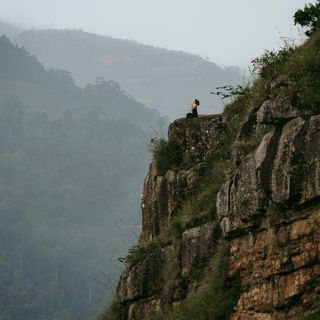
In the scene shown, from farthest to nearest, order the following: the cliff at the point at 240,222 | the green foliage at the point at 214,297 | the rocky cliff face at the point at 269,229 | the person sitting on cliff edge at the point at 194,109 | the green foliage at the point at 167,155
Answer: the person sitting on cliff edge at the point at 194,109 → the green foliage at the point at 167,155 → the green foliage at the point at 214,297 → the cliff at the point at 240,222 → the rocky cliff face at the point at 269,229

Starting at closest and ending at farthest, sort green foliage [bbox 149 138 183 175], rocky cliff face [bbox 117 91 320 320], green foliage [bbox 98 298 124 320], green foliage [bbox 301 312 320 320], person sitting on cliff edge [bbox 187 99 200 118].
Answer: green foliage [bbox 301 312 320 320] → rocky cliff face [bbox 117 91 320 320] → green foliage [bbox 98 298 124 320] → green foliage [bbox 149 138 183 175] → person sitting on cliff edge [bbox 187 99 200 118]

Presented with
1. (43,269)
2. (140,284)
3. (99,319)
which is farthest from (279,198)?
(43,269)

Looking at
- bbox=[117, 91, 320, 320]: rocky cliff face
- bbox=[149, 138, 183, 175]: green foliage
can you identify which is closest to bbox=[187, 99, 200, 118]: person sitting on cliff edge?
bbox=[149, 138, 183, 175]: green foliage

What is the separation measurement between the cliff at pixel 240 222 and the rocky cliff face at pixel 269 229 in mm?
17

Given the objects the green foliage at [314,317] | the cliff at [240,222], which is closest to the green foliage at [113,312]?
the cliff at [240,222]

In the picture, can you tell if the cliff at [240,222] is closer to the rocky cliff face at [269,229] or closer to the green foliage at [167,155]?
the rocky cliff face at [269,229]

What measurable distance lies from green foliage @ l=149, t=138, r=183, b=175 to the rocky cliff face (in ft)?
8.31

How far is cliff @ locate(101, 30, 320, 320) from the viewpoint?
11562mm

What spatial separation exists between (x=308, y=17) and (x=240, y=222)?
5306 mm

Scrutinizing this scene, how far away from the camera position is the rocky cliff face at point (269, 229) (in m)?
11.4

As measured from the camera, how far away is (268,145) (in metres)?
12.4

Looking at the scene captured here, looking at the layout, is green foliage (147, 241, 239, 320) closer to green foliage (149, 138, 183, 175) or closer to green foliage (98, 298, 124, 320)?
green foliage (98, 298, 124, 320)

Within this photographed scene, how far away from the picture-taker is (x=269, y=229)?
12219 millimetres

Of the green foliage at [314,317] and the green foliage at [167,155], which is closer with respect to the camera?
the green foliage at [314,317]
